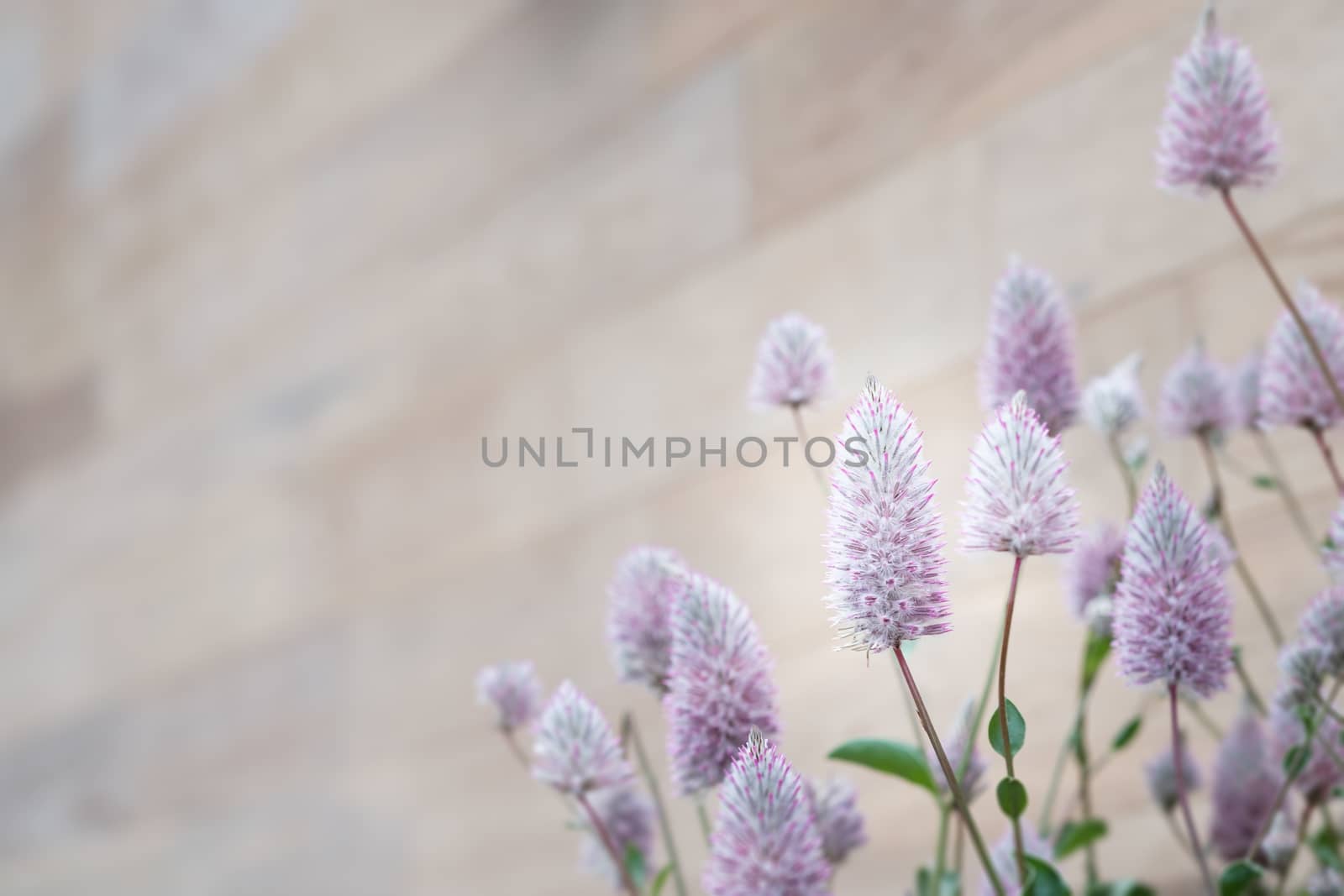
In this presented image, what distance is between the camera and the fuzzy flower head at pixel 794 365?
488mm

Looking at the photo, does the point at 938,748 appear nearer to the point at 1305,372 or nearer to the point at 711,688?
the point at 711,688

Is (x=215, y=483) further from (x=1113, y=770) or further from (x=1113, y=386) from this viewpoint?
(x=1113, y=386)

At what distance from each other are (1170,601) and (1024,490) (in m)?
0.07

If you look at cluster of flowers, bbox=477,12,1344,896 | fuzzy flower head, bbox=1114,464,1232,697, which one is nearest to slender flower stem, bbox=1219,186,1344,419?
cluster of flowers, bbox=477,12,1344,896

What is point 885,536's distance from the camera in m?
0.31

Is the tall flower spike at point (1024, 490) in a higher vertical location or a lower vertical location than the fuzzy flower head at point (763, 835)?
higher

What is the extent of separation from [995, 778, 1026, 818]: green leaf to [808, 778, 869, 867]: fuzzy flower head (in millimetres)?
121

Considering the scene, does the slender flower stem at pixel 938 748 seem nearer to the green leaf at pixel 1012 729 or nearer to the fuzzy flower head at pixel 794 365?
the green leaf at pixel 1012 729

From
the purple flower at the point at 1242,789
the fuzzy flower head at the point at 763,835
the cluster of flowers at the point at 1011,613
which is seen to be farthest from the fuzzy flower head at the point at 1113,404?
the fuzzy flower head at the point at 763,835

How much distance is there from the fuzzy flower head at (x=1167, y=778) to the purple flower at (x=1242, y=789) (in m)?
0.03

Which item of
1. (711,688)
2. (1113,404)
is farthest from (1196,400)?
(711,688)

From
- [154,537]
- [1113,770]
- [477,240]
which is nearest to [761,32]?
[477,240]

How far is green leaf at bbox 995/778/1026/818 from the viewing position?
0.34m

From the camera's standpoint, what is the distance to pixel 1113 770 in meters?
0.71
